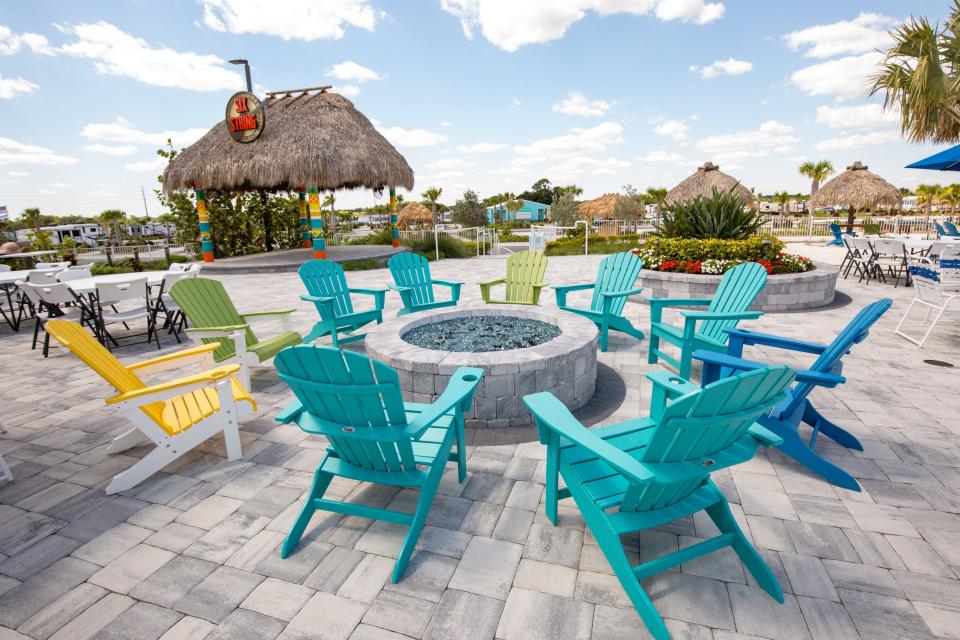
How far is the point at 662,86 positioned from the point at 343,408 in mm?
17586

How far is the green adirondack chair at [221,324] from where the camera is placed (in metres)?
3.63

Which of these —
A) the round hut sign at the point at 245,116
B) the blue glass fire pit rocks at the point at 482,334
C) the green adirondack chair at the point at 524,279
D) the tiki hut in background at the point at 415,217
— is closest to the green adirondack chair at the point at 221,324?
the blue glass fire pit rocks at the point at 482,334

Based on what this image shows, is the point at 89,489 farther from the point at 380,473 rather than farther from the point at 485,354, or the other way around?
the point at 485,354

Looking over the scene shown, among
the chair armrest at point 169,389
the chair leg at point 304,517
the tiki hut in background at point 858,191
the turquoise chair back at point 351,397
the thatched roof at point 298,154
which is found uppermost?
the thatched roof at point 298,154

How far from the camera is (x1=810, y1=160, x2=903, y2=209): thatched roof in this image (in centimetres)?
1794

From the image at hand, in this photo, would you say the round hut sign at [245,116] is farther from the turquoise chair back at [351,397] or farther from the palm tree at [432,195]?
the palm tree at [432,195]

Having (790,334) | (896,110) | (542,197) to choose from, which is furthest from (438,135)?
(790,334)

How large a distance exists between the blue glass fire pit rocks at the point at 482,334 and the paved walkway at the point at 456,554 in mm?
1054

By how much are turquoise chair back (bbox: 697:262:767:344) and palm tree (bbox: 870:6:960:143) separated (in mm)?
8096

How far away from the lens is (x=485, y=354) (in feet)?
10.3

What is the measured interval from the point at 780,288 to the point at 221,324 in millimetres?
7071

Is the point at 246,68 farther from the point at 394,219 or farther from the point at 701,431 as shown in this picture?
the point at 701,431

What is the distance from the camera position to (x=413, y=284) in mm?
5270

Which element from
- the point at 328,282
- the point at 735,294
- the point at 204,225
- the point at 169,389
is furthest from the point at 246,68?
the point at 735,294
